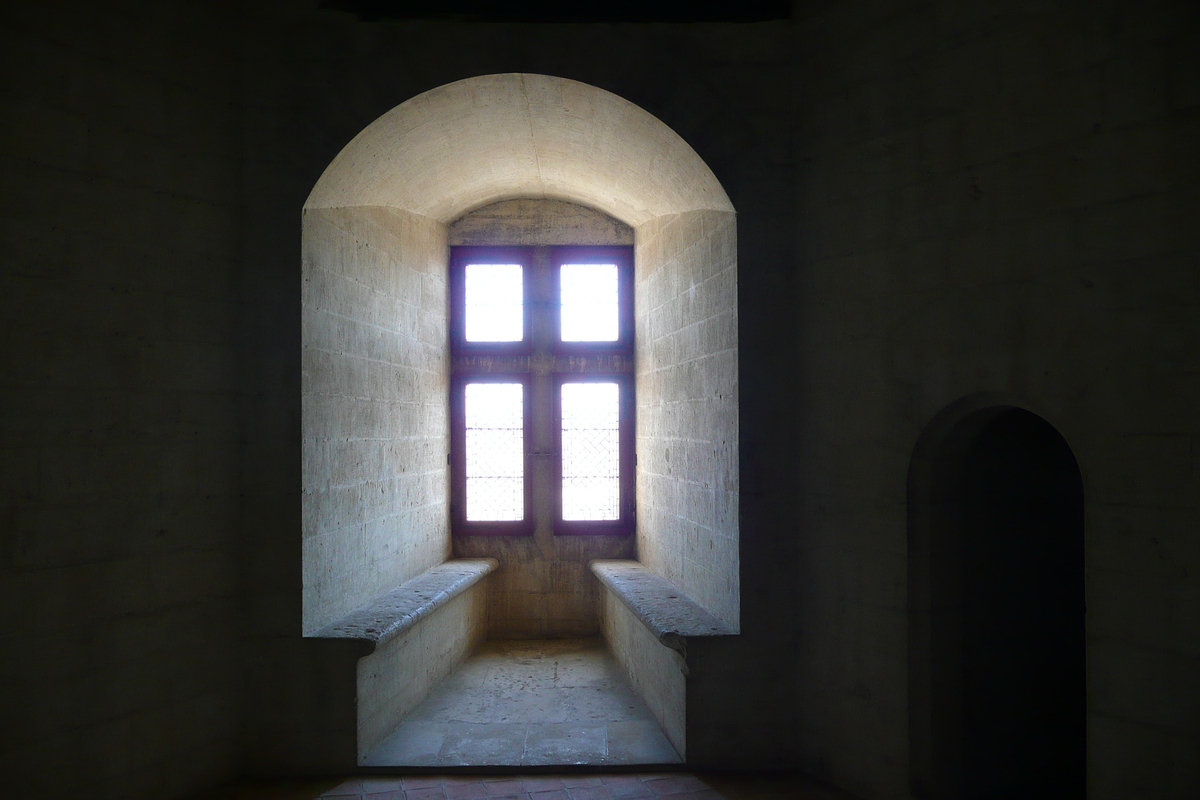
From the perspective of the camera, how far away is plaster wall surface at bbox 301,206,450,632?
12.8 feet

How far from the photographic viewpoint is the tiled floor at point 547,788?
347cm

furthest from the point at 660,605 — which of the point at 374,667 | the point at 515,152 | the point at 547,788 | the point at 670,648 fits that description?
the point at 515,152

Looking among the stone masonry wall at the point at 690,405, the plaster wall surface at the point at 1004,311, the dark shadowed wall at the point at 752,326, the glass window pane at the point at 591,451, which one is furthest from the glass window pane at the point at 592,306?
the plaster wall surface at the point at 1004,311

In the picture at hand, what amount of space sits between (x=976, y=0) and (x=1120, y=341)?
5.09 feet

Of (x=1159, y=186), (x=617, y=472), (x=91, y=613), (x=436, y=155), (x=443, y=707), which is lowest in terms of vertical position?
(x=443, y=707)

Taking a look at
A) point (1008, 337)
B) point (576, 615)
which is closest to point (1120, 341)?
point (1008, 337)

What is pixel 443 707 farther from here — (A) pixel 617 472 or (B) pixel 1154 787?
(B) pixel 1154 787

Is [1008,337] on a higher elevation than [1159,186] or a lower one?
lower

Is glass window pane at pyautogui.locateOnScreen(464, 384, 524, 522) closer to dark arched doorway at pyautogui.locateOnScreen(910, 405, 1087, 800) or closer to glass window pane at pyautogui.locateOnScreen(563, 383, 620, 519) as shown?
glass window pane at pyautogui.locateOnScreen(563, 383, 620, 519)

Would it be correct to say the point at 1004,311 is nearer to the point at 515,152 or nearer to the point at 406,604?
the point at 515,152

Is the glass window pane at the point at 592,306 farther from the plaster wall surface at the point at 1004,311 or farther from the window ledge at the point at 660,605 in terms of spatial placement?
the plaster wall surface at the point at 1004,311

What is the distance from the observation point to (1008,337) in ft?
9.56

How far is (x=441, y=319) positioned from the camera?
5945 millimetres

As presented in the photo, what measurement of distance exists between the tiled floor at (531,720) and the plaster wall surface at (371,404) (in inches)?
31.9
